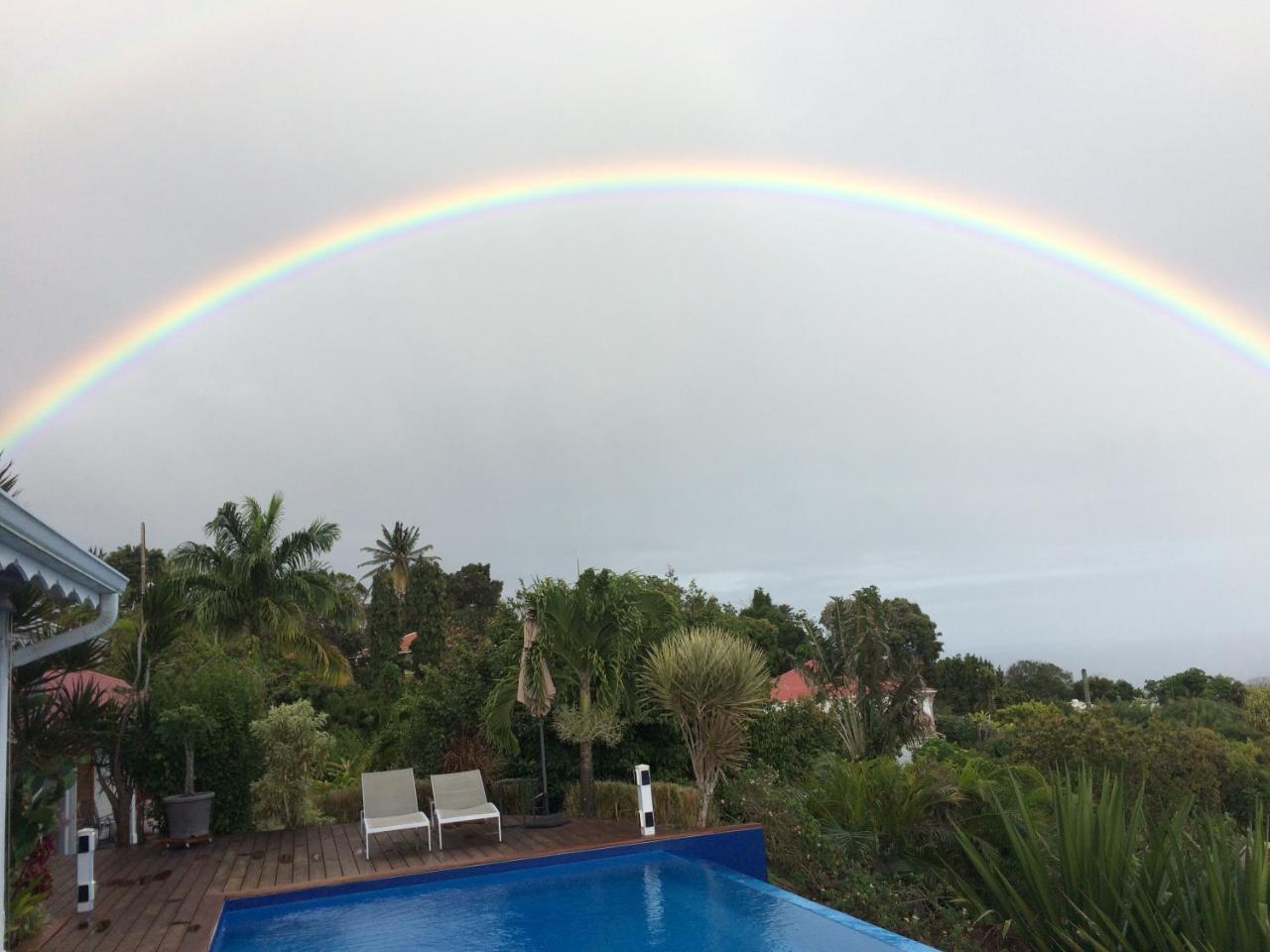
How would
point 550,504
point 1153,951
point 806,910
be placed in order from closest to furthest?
point 1153,951 → point 806,910 → point 550,504

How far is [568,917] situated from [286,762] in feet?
18.6

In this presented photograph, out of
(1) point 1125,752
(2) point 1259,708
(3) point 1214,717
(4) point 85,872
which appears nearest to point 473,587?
(3) point 1214,717

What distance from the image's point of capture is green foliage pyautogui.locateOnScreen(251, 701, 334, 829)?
37.4 feet

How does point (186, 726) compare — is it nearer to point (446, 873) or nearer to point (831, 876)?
point (446, 873)

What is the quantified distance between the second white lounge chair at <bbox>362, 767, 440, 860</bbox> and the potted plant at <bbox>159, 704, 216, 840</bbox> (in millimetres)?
1978

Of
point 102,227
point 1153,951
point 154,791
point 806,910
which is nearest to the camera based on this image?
point 1153,951

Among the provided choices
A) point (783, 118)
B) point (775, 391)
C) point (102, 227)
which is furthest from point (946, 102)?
point (102, 227)

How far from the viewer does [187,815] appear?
401 inches

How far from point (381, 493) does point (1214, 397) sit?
24.6 m

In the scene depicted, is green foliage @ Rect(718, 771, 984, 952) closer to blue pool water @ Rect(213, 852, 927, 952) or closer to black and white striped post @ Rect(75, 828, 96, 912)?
blue pool water @ Rect(213, 852, 927, 952)

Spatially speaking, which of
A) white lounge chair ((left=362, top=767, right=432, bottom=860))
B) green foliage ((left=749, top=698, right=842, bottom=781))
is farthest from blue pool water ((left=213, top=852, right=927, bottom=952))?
green foliage ((left=749, top=698, right=842, bottom=781))

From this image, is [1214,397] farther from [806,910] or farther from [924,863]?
[806,910]

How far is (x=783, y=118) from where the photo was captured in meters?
14.0

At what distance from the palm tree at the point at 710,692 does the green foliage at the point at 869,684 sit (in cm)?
1609
